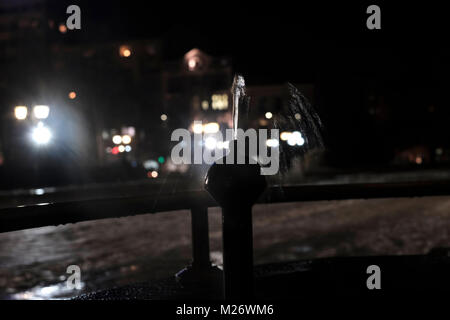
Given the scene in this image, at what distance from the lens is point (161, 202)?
5156mm

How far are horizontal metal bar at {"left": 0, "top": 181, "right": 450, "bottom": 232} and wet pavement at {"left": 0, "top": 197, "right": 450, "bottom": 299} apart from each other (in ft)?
11.3

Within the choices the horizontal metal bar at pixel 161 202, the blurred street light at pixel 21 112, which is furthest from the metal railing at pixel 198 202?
the blurred street light at pixel 21 112

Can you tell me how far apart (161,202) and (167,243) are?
26.5ft

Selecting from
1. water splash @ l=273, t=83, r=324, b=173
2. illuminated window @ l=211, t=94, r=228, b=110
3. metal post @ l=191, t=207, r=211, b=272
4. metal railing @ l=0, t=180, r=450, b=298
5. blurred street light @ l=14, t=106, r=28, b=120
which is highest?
illuminated window @ l=211, t=94, r=228, b=110

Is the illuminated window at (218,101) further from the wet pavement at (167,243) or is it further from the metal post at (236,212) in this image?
the metal post at (236,212)

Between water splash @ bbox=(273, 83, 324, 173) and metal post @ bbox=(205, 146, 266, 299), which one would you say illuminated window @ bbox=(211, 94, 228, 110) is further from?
metal post @ bbox=(205, 146, 266, 299)

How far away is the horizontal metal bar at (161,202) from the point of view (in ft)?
13.5

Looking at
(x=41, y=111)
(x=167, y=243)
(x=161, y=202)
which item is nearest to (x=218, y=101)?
(x=41, y=111)

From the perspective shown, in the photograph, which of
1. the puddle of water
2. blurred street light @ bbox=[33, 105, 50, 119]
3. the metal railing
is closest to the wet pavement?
the puddle of water

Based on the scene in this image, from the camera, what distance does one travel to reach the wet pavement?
31.3 ft

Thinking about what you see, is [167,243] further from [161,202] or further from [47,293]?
[161,202]

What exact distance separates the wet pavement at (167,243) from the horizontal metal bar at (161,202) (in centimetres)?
346

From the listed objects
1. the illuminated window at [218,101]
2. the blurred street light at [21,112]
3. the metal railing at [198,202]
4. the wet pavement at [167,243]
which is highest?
the illuminated window at [218,101]
